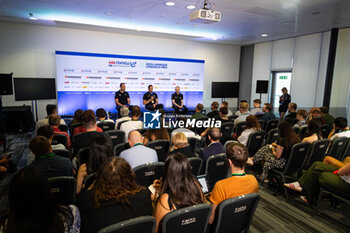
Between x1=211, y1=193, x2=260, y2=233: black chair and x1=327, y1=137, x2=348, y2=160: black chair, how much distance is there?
2800 mm

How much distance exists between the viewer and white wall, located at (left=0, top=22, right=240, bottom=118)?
8148 millimetres

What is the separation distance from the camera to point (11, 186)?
1309 mm

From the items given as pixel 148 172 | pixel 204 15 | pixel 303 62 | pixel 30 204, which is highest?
pixel 204 15

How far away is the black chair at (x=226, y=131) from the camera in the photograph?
5.35m

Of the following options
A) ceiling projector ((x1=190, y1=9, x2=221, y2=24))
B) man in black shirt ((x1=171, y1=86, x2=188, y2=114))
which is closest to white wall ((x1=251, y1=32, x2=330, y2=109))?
man in black shirt ((x1=171, y1=86, x2=188, y2=114))

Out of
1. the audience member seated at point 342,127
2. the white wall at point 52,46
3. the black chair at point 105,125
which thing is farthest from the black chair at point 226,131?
the white wall at point 52,46

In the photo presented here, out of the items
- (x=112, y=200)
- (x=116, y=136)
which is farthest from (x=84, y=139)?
→ (x=112, y=200)

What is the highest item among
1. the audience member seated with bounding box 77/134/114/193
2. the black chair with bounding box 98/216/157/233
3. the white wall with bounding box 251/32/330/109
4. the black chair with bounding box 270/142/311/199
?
the white wall with bounding box 251/32/330/109

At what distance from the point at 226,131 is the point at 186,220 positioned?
13.0 feet

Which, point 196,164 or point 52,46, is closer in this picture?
point 196,164

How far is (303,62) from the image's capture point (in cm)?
964

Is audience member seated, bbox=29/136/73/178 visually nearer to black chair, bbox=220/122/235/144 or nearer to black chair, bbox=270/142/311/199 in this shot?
black chair, bbox=270/142/311/199

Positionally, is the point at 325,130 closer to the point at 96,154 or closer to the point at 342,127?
the point at 342,127

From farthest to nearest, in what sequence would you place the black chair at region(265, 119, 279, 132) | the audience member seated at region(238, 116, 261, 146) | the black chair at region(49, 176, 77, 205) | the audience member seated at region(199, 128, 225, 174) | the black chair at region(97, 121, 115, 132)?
the black chair at region(265, 119, 279, 132), the black chair at region(97, 121, 115, 132), the audience member seated at region(238, 116, 261, 146), the audience member seated at region(199, 128, 225, 174), the black chair at region(49, 176, 77, 205)
